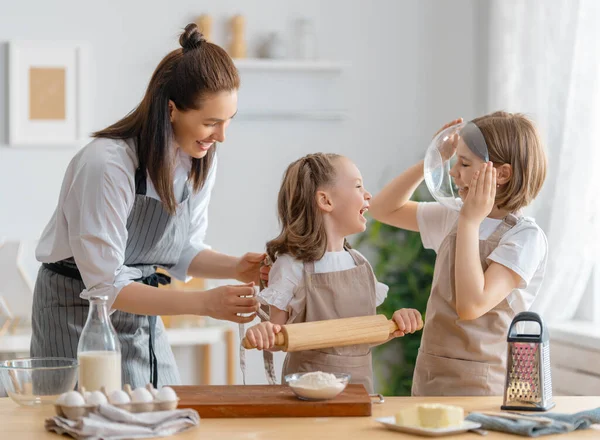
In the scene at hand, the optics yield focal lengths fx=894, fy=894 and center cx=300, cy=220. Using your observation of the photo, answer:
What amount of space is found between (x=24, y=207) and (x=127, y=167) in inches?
89.4

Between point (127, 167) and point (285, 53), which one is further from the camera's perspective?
point (285, 53)

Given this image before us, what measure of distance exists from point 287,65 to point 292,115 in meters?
0.25

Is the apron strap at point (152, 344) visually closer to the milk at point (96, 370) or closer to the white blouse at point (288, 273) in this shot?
the white blouse at point (288, 273)

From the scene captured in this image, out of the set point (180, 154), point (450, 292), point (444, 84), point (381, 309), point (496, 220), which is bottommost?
point (381, 309)

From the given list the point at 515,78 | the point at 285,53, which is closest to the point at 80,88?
the point at 285,53

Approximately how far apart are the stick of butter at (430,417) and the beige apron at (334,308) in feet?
1.40

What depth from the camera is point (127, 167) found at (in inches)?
81.3

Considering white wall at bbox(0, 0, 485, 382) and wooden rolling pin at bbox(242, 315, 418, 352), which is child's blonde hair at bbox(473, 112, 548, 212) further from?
white wall at bbox(0, 0, 485, 382)

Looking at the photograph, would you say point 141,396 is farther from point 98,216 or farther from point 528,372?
point 528,372

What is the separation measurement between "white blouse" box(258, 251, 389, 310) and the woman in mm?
128

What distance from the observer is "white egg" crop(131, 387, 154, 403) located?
161cm

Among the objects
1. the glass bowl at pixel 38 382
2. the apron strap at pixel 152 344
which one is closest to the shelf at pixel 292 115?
the apron strap at pixel 152 344

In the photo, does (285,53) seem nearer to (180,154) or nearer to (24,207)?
(24,207)

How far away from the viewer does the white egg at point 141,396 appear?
1.61 m
